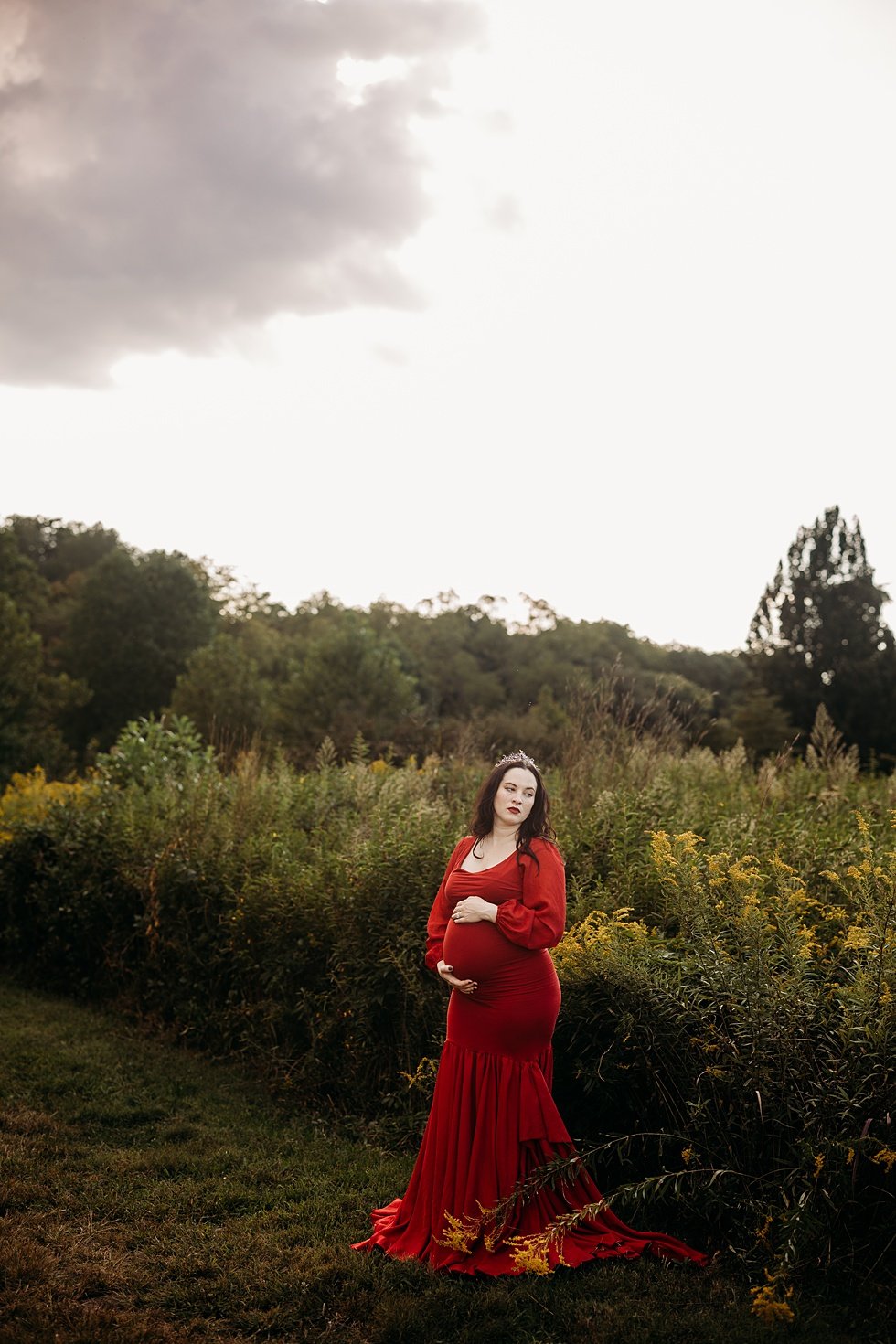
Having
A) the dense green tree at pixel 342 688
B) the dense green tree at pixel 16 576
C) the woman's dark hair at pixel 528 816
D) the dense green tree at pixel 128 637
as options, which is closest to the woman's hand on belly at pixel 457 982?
the woman's dark hair at pixel 528 816

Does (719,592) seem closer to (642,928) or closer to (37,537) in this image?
(642,928)

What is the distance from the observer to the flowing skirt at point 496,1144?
147 inches

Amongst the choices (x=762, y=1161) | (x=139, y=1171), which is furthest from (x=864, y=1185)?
(x=139, y=1171)

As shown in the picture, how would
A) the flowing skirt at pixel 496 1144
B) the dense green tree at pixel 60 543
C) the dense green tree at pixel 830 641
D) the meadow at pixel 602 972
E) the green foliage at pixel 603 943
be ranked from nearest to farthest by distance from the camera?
the meadow at pixel 602 972, the green foliage at pixel 603 943, the flowing skirt at pixel 496 1144, the dense green tree at pixel 830 641, the dense green tree at pixel 60 543

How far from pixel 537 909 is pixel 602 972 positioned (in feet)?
1.99

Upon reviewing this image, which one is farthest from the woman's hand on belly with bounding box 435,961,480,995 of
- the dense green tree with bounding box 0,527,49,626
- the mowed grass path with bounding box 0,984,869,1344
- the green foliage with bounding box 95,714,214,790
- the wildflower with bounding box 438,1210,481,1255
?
the dense green tree with bounding box 0,527,49,626

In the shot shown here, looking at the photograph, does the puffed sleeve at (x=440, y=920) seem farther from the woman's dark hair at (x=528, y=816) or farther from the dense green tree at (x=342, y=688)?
the dense green tree at (x=342, y=688)

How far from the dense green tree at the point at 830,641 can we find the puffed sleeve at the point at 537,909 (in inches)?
1233

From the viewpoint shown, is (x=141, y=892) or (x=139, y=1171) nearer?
(x=139, y=1171)

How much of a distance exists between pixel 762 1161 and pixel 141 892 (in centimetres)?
538

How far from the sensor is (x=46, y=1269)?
3.71 metres

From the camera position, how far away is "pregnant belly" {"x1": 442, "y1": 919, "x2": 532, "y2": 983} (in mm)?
3857

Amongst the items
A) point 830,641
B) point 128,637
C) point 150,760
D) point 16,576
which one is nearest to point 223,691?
point 128,637

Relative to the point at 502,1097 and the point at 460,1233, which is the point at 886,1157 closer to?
the point at 502,1097
